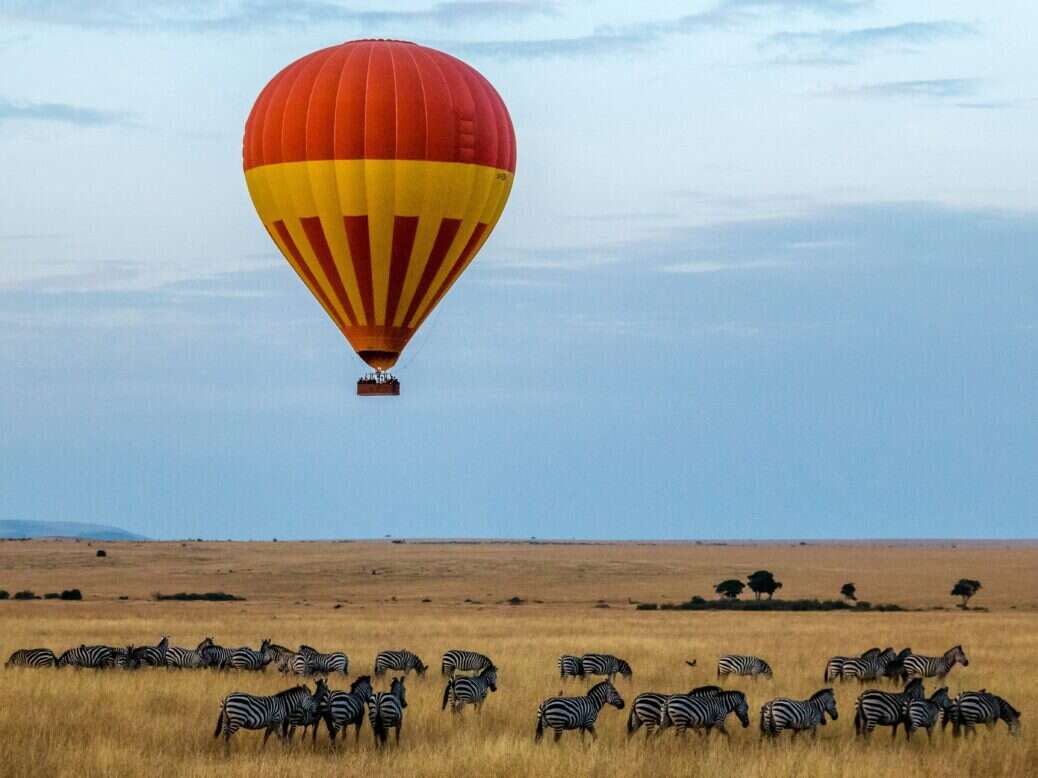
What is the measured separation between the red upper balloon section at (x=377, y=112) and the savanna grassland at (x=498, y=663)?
11.3 m

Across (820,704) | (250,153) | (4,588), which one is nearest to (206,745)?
(820,704)

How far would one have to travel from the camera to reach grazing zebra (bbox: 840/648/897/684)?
27.5 metres

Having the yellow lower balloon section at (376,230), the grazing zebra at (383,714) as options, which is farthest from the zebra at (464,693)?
the yellow lower balloon section at (376,230)

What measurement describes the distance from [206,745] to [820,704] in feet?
27.3

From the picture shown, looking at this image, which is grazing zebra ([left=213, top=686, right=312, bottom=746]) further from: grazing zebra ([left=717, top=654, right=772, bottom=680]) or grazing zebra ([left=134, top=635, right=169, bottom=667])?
grazing zebra ([left=717, top=654, right=772, bottom=680])

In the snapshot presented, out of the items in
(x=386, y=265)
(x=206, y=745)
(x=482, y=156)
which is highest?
(x=482, y=156)

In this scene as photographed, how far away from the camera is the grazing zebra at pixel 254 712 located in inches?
741

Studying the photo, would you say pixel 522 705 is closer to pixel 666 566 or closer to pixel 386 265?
pixel 386 265

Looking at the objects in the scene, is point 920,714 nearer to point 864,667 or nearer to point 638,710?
point 638,710

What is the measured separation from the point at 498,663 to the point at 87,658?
27.1 ft

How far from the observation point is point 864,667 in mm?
27594

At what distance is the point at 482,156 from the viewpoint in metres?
33.7

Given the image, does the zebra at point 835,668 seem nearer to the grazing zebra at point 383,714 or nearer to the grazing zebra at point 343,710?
the grazing zebra at point 383,714

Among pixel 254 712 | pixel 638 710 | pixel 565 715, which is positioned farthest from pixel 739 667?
pixel 254 712
